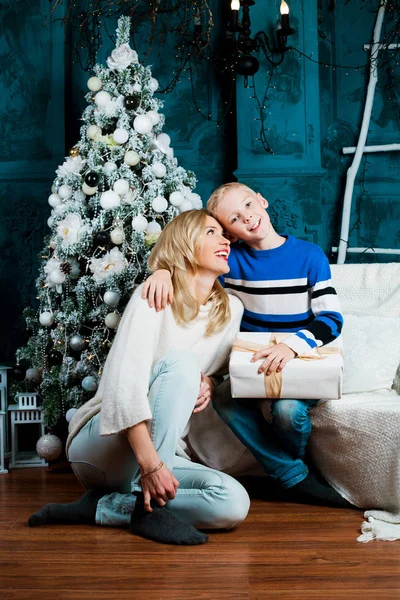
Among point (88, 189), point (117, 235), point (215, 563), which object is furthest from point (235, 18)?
point (215, 563)

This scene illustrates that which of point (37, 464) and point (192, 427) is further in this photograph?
point (37, 464)

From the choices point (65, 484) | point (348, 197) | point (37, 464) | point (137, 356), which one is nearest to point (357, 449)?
point (137, 356)

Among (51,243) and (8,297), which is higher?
(51,243)

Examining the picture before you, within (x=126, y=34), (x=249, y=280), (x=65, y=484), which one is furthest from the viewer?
(x=126, y=34)

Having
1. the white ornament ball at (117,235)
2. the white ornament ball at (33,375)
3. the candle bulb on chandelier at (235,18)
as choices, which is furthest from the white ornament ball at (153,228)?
the candle bulb on chandelier at (235,18)

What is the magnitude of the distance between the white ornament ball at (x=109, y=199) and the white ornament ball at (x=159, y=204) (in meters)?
0.15

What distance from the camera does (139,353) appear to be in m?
2.02

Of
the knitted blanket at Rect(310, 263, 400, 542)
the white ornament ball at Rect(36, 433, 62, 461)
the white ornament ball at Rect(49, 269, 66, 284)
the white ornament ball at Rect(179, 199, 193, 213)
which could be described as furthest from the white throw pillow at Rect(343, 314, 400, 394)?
the white ornament ball at Rect(36, 433, 62, 461)

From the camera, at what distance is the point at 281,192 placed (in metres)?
3.65

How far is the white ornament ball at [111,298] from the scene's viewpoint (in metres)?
2.93

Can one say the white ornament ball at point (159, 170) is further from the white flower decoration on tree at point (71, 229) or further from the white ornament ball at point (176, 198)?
the white flower decoration on tree at point (71, 229)

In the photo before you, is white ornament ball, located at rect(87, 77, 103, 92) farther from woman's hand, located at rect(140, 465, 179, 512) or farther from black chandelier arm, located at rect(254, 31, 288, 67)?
woman's hand, located at rect(140, 465, 179, 512)

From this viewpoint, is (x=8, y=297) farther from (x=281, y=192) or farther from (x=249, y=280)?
(x=249, y=280)

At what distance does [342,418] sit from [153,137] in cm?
146
